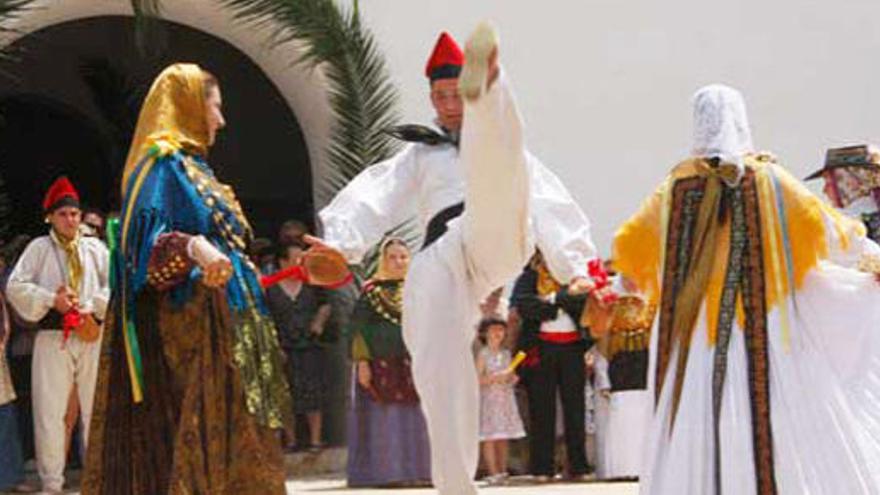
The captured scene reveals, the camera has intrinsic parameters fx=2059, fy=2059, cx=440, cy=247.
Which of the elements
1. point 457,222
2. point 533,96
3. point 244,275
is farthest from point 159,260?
point 533,96

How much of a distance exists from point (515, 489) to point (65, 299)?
275 cm

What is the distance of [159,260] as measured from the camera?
7.33m

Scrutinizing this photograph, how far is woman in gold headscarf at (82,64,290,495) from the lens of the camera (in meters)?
7.32

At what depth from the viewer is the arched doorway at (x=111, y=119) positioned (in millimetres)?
13734

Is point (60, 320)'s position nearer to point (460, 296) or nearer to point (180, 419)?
point (180, 419)

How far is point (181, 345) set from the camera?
7.46 meters

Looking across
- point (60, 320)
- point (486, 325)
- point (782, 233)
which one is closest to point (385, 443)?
point (486, 325)

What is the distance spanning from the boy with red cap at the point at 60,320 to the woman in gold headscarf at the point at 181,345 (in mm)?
3977

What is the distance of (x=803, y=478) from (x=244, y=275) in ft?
7.00

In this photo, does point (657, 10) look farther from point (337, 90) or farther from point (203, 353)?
point (203, 353)

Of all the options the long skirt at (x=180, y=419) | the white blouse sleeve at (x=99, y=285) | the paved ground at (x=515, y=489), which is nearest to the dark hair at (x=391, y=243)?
the paved ground at (x=515, y=489)

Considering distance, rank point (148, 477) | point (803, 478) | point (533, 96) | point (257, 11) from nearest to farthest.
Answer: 1. point (803, 478)
2. point (148, 477)
3. point (257, 11)
4. point (533, 96)

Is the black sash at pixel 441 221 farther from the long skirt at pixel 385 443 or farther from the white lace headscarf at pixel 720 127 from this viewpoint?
the long skirt at pixel 385 443

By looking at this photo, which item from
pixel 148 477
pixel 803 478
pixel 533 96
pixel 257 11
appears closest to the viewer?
pixel 803 478
